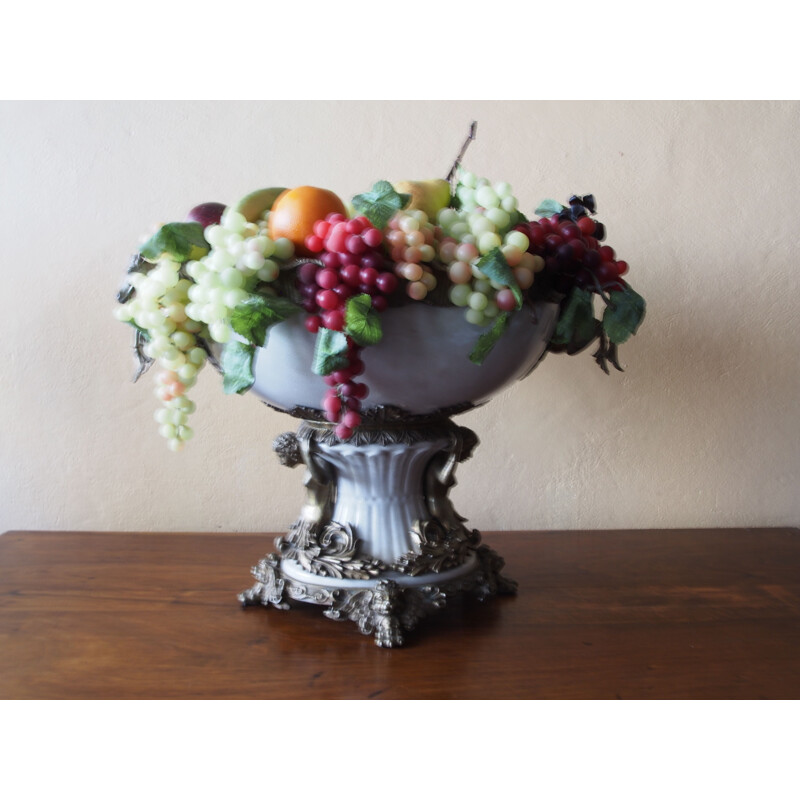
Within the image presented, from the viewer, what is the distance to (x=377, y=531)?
0.82 metres

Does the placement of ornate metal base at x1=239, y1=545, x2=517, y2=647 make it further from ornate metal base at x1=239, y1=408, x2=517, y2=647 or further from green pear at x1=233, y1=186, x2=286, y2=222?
green pear at x1=233, y1=186, x2=286, y2=222

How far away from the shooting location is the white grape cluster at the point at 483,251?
0.69 m

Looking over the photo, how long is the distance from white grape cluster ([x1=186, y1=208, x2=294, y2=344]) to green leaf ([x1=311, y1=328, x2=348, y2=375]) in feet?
0.23

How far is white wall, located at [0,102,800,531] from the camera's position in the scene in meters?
1.16

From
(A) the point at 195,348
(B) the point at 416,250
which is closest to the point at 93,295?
(A) the point at 195,348

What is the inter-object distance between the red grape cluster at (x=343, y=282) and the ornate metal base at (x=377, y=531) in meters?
0.10

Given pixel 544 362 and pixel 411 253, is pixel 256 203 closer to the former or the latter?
pixel 411 253

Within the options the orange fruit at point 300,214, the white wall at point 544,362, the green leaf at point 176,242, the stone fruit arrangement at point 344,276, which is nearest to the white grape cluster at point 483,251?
the stone fruit arrangement at point 344,276

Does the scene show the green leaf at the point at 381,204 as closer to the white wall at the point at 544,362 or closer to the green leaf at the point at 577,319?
the green leaf at the point at 577,319

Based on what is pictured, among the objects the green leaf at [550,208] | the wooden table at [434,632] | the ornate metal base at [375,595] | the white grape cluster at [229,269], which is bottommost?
the wooden table at [434,632]

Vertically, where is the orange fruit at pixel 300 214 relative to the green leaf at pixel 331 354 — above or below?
above

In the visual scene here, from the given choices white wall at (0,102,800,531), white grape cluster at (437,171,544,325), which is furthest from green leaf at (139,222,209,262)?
white wall at (0,102,800,531)

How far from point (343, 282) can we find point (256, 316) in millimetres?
74

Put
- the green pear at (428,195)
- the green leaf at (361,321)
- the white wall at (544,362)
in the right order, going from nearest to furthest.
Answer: the green leaf at (361,321), the green pear at (428,195), the white wall at (544,362)
